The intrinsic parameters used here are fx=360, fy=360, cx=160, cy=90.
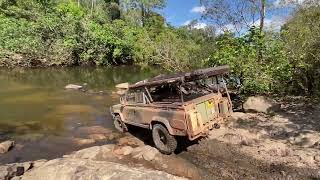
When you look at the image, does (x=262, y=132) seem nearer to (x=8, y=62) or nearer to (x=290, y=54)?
(x=290, y=54)

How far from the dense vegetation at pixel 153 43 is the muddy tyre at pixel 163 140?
211 inches

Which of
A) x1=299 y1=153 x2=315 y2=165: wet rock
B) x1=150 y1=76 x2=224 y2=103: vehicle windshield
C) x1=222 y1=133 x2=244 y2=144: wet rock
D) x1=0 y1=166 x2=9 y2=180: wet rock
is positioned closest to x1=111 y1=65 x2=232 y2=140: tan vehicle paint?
x1=150 y1=76 x2=224 y2=103: vehicle windshield

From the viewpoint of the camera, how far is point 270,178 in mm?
9062

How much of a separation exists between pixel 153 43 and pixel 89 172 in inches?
911

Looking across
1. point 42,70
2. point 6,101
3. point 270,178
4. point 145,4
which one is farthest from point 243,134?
point 145,4

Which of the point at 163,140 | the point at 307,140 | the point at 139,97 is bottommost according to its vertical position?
the point at 307,140

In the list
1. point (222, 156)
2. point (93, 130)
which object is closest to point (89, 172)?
point (222, 156)

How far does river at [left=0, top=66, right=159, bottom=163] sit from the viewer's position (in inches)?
523

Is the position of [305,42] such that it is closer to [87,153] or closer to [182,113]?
[182,113]

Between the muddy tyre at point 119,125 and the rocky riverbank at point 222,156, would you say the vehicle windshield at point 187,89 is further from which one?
the muddy tyre at point 119,125

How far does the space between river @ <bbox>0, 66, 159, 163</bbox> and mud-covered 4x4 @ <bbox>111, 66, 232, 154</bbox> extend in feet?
9.41

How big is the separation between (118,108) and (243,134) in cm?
494

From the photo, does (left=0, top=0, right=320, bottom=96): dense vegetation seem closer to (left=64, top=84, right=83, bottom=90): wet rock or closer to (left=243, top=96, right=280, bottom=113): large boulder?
(left=243, top=96, right=280, bottom=113): large boulder

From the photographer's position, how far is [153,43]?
101ft
